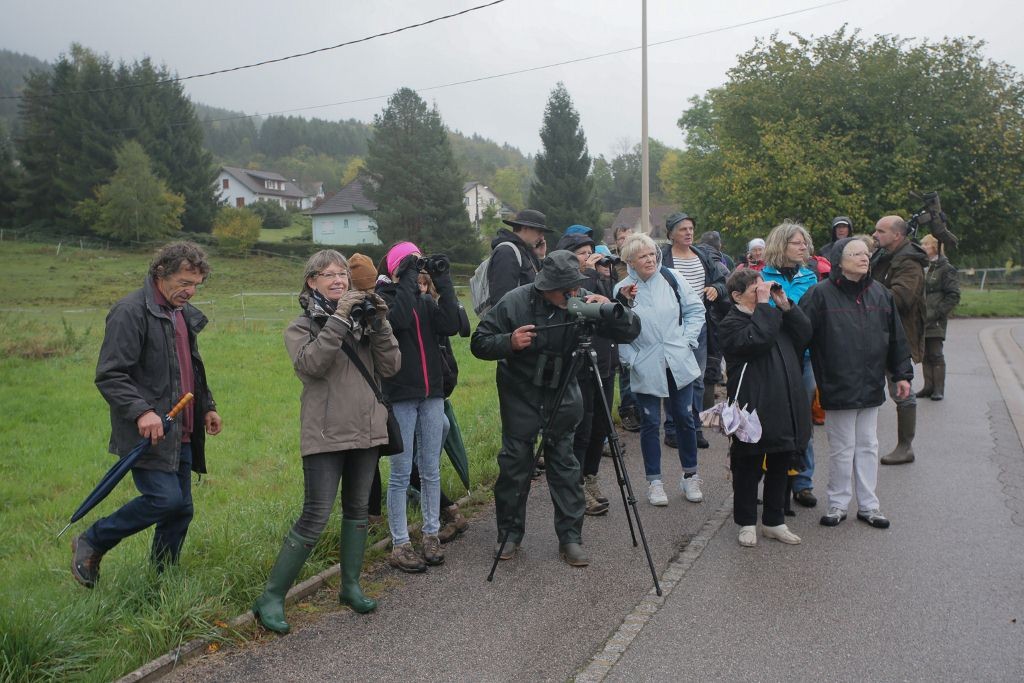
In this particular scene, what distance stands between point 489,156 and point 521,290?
5441 inches

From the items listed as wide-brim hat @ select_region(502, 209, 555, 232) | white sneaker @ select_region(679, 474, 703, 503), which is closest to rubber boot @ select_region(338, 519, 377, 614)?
wide-brim hat @ select_region(502, 209, 555, 232)

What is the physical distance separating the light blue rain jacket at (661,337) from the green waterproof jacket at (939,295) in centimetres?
489

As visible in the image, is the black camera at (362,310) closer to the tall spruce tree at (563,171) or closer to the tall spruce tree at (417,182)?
the tall spruce tree at (417,182)

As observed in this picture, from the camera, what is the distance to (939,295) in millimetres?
10125

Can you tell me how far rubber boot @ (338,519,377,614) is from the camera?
4.46 meters

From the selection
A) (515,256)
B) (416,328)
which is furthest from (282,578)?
(515,256)

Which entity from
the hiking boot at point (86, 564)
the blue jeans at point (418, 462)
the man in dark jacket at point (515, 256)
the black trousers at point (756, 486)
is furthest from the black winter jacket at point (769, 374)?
the hiking boot at point (86, 564)

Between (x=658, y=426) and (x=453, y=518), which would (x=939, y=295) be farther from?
(x=453, y=518)

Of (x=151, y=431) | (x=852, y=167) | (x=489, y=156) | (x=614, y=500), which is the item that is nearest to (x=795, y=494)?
(x=614, y=500)

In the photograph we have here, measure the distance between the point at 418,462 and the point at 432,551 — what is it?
1.82 feet

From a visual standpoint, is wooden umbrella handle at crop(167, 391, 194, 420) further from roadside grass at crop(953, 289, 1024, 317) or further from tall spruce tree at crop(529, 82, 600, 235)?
tall spruce tree at crop(529, 82, 600, 235)

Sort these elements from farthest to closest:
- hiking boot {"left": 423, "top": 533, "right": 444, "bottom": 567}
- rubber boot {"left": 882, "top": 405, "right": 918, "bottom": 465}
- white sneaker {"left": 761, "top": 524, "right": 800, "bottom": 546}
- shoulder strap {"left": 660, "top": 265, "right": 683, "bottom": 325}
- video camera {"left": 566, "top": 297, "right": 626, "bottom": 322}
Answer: rubber boot {"left": 882, "top": 405, "right": 918, "bottom": 465} < shoulder strap {"left": 660, "top": 265, "right": 683, "bottom": 325} < white sneaker {"left": 761, "top": 524, "right": 800, "bottom": 546} < hiking boot {"left": 423, "top": 533, "right": 444, "bottom": 567} < video camera {"left": 566, "top": 297, "right": 626, "bottom": 322}

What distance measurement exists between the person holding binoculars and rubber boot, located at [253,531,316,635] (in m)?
0.86

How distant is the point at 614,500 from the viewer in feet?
21.4
